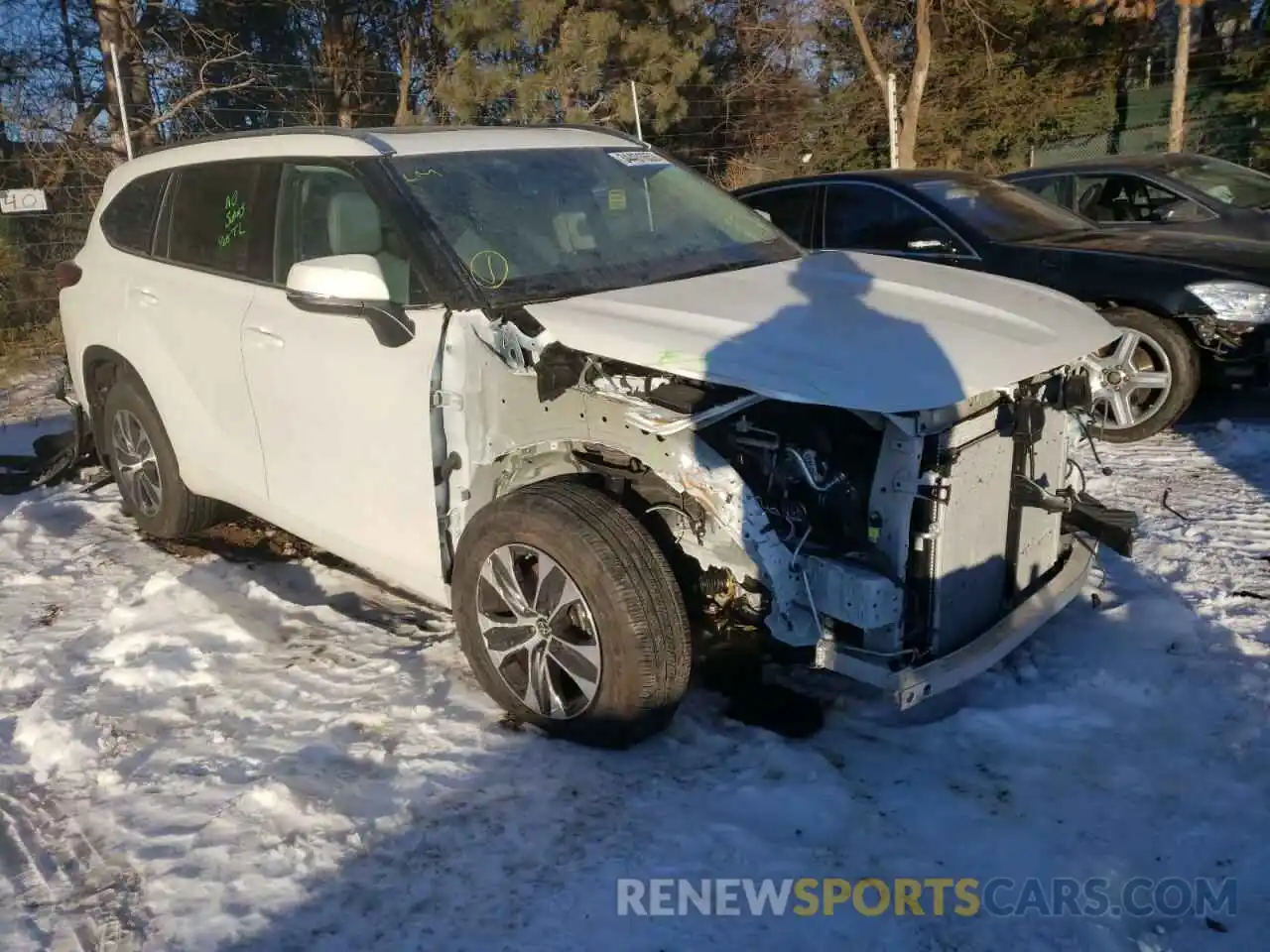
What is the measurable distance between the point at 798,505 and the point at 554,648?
89 cm

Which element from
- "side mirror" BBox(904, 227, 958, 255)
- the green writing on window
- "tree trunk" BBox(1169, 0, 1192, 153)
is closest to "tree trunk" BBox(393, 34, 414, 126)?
"side mirror" BBox(904, 227, 958, 255)

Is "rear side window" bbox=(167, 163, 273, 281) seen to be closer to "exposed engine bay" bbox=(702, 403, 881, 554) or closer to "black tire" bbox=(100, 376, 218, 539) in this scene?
"black tire" bbox=(100, 376, 218, 539)

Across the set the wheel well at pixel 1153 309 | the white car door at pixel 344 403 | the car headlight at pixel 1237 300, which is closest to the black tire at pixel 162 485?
the white car door at pixel 344 403

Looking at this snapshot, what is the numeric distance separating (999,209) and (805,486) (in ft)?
15.7

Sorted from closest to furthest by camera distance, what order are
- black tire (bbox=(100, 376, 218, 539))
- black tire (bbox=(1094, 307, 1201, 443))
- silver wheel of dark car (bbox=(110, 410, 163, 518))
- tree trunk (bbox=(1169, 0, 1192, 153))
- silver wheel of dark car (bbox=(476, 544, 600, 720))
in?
silver wheel of dark car (bbox=(476, 544, 600, 720))
black tire (bbox=(100, 376, 218, 539))
silver wheel of dark car (bbox=(110, 410, 163, 518))
black tire (bbox=(1094, 307, 1201, 443))
tree trunk (bbox=(1169, 0, 1192, 153))

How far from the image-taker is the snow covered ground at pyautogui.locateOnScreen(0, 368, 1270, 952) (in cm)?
266

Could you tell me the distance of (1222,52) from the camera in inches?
794

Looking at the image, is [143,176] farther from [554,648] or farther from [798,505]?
[798,505]

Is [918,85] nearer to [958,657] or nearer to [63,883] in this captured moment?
[958,657]

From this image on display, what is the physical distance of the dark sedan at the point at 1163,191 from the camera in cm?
789

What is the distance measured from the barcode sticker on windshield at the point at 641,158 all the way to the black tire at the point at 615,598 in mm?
1771

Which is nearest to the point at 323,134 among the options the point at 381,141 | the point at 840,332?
the point at 381,141

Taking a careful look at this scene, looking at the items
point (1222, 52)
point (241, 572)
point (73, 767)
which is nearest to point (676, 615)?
point (73, 767)

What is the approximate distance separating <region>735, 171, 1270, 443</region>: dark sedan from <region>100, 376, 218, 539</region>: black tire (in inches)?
178
